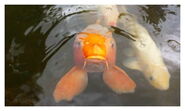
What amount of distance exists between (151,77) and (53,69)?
54 centimetres

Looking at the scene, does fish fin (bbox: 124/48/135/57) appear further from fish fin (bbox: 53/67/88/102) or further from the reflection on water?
fish fin (bbox: 53/67/88/102)

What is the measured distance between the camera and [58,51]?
207 centimetres

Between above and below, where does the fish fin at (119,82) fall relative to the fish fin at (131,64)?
below

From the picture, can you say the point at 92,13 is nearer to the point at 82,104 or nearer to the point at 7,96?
the point at 82,104

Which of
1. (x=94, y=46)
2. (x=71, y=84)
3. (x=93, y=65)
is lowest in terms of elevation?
(x=71, y=84)

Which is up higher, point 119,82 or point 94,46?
point 94,46

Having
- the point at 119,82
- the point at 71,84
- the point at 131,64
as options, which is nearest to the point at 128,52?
the point at 131,64

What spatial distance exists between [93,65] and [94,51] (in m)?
0.08

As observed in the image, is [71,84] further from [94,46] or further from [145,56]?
[145,56]

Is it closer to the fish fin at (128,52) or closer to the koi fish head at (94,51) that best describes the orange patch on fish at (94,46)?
the koi fish head at (94,51)

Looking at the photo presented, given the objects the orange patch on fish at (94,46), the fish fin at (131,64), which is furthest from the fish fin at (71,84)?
the fish fin at (131,64)

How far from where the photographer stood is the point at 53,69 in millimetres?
2055

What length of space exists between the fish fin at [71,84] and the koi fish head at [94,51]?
1.9 inches

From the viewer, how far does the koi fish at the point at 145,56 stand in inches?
80.8
